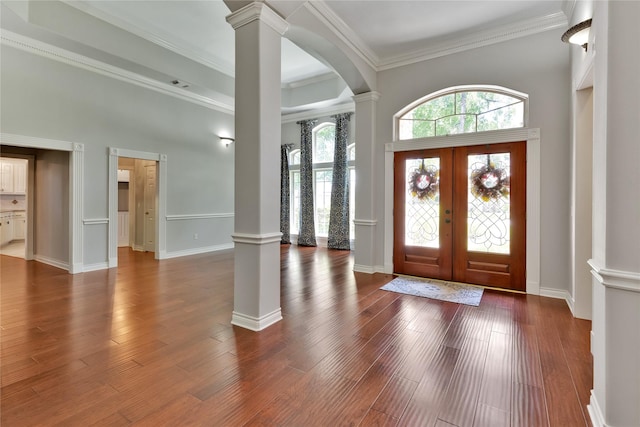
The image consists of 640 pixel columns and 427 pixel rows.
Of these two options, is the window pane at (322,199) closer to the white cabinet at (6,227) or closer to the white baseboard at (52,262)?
the white baseboard at (52,262)

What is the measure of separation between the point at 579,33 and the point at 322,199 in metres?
6.14

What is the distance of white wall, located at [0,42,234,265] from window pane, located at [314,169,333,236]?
90.1 inches

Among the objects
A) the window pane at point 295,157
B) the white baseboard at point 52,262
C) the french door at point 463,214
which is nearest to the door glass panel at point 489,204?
the french door at point 463,214

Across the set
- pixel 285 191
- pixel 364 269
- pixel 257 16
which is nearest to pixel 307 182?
pixel 285 191

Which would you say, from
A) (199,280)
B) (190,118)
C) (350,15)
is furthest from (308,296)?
(190,118)

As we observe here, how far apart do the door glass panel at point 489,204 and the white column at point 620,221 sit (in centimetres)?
264

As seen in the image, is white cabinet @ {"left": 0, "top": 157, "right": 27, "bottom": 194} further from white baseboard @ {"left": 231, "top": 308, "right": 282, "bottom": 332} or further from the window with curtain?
white baseboard @ {"left": 231, "top": 308, "right": 282, "bottom": 332}

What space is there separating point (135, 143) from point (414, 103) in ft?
17.0

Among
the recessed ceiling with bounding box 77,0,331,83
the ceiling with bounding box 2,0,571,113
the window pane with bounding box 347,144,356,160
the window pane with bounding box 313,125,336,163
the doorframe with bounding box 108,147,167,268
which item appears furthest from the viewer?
the window pane with bounding box 313,125,336,163

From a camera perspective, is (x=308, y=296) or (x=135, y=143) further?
(x=135, y=143)

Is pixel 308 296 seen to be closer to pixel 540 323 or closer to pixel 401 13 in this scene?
pixel 540 323

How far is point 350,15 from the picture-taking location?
12.0ft

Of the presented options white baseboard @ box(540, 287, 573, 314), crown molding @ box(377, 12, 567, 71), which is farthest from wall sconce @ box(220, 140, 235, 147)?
white baseboard @ box(540, 287, 573, 314)

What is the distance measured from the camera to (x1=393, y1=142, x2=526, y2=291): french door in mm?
3908
